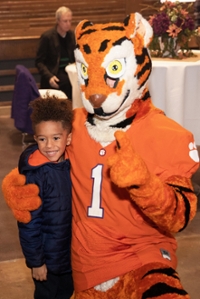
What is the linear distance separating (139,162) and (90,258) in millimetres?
477

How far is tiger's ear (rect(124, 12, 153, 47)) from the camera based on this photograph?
1870mm

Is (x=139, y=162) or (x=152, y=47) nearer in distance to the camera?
(x=139, y=162)

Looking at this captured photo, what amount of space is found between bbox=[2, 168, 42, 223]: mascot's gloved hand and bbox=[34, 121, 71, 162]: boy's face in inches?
4.8

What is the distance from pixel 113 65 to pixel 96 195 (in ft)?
1.45

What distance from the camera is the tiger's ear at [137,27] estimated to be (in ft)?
6.14

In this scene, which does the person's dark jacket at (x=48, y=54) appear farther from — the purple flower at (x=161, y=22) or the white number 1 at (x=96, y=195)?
the white number 1 at (x=96, y=195)

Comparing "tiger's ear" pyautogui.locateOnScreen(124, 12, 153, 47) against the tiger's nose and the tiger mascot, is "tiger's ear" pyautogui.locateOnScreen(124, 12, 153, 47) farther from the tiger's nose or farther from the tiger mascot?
the tiger's nose

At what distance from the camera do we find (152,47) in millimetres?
4250

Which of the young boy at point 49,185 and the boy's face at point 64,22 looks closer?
the young boy at point 49,185

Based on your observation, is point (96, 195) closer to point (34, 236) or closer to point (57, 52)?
point (34, 236)

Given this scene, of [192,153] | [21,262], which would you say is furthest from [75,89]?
[192,153]

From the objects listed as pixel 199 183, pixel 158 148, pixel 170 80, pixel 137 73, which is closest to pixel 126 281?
pixel 158 148

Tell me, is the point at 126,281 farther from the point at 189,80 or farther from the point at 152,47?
the point at 152,47

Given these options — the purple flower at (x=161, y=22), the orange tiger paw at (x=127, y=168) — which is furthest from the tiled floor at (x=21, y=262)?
the orange tiger paw at (x=127, y=168)
